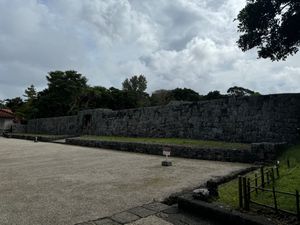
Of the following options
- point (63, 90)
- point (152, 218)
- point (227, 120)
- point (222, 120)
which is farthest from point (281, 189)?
point (63, 90)

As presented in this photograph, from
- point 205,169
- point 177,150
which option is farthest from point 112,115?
point 205,169

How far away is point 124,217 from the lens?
3.25m

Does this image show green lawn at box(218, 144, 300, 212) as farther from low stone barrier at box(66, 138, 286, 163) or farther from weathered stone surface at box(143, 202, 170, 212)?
low stone barrier at box(66, 138, 286, 163)

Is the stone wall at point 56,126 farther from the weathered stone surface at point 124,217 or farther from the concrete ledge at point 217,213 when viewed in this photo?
the concrete ledge at point 217,213

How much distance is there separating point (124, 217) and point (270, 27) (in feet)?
14.9

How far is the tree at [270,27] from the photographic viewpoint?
5.07 meters

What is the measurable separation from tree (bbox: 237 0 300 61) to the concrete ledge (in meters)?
3.73

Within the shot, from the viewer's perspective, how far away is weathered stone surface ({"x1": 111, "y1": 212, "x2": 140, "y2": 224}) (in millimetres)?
3155

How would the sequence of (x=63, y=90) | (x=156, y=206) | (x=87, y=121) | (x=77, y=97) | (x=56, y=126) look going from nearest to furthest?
(x=156, y=206) → (x=87, y=121) → (x=56, y=126) → (x=63, y=90) → (x=77, y=97)

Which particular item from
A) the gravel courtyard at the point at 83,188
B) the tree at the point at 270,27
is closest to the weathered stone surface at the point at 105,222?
the gravel courtyard at the point at 83,188

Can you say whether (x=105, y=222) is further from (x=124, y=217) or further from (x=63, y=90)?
(x=63, y=90)

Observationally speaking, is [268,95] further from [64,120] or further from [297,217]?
[64,120]

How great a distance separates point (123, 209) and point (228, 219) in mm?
1338

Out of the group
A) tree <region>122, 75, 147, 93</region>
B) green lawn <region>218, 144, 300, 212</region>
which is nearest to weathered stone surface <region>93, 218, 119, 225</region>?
green lawn <region>218, 144, 300, 212</region>
